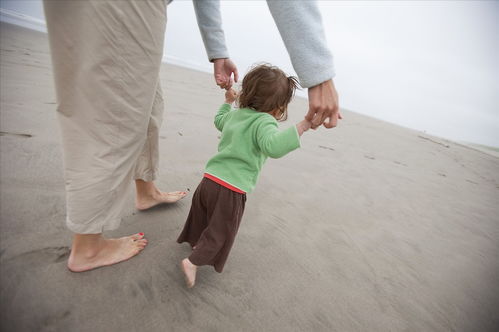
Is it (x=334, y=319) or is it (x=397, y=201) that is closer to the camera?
(x=334, y=319)

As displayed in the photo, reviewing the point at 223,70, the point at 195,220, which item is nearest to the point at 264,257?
the point at 195,220

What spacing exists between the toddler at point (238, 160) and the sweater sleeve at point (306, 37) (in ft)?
0.64

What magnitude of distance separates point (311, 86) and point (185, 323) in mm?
978

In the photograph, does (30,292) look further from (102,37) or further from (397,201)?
(397,201)

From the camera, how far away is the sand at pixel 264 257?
0.99 meters

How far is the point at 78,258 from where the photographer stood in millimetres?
1055

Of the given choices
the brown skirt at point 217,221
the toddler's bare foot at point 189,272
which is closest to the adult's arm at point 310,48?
the brown skirt at point 217,221

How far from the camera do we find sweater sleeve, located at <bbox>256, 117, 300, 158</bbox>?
2.79 ft

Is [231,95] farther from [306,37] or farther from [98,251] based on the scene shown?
[98,251]

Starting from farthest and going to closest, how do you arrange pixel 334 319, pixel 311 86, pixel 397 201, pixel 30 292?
pixel 397 201 → pixel 334 319 → pixel 30 292 → pixel 311 86

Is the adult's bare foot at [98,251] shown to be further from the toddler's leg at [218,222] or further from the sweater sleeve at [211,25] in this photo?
the sweater sleeve at [211,25]

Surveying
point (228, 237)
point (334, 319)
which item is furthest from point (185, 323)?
point (334, 319)

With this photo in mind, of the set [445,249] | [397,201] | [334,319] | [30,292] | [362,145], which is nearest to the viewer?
[30,292]

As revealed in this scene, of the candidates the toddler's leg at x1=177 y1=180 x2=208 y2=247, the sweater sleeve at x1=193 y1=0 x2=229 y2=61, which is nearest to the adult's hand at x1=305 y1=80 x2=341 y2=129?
the toddler's leg at x1=177 y1=180 x2=208 y2=247
